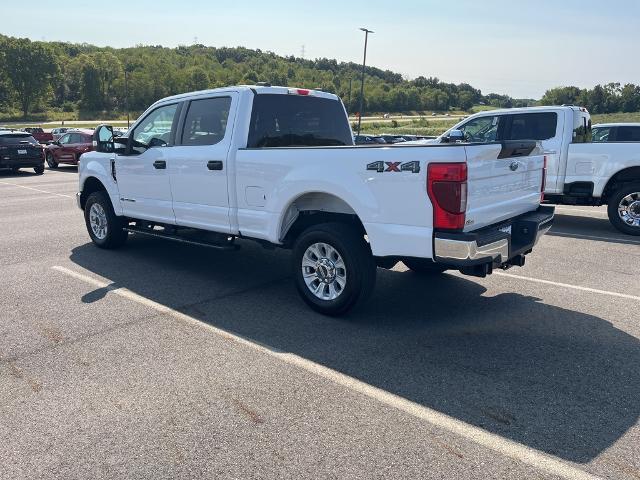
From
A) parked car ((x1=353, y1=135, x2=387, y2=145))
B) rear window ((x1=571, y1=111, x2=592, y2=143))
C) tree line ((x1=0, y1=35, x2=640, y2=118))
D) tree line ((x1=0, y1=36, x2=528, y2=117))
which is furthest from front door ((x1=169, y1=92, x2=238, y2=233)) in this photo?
tree line ((x1=0, y1=36, x2=528, y2=117))

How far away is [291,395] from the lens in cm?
370

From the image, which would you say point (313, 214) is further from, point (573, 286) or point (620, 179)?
point (620, 179)

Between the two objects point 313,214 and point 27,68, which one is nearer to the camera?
point 313,214

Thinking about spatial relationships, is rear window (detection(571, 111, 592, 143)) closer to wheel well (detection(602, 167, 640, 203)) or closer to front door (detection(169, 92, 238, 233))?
wheel well (detection(602, 167, 640, 203))

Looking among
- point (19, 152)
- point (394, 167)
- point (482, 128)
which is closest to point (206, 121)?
point (394, 167)

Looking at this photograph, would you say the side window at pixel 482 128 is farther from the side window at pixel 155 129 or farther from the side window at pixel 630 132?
the side window at pixel 155 129

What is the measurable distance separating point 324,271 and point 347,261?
35 cm

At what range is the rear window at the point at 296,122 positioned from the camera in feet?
19.3

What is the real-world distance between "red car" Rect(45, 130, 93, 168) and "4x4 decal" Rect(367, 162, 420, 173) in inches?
821

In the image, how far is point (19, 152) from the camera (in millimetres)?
20016

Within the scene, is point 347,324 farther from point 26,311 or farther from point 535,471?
point 26,311

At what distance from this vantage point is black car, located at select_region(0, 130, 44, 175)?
778 inches

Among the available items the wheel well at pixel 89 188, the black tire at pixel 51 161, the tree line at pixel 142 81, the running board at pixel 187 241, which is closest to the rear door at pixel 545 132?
the running board at pixel 187 241

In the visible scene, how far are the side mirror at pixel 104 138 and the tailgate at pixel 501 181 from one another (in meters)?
4.81
